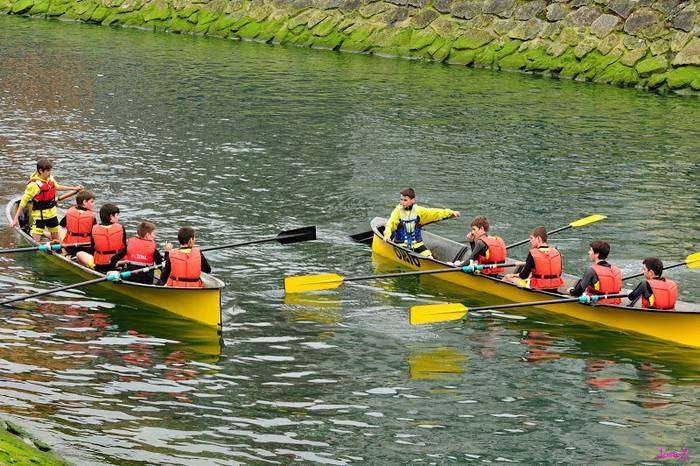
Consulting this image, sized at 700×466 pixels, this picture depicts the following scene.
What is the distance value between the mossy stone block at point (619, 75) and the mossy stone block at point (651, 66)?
0.84 ft

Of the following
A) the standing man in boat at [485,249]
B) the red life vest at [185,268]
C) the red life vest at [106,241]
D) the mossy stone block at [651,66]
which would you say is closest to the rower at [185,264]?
the red life vest at [185,268]

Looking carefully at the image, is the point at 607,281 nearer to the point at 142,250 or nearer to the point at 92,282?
the point at 142,250

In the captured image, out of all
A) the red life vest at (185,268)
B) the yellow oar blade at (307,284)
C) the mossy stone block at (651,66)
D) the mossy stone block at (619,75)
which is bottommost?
the yellow oar blade at (307,284)

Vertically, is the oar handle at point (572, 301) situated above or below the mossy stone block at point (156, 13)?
below

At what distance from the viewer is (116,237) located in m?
20.2

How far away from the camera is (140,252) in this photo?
1952 centimetres

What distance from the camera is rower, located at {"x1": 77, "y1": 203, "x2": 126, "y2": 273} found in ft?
66.0

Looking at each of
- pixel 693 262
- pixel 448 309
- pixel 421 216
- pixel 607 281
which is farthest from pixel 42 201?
pixel 693 262

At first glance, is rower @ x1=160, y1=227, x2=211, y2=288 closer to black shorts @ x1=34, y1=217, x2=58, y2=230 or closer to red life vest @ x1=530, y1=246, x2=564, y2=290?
black shorts @ x1=34, y1=217, x2=58, y2=230

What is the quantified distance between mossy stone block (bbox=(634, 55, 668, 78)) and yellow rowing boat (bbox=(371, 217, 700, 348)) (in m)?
22.6

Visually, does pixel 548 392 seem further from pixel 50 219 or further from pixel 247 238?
pixel 50 219

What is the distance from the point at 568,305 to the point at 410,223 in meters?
4.40

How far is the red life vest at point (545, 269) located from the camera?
65.2 feet

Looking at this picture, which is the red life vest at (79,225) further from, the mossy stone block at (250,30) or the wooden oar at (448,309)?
the mossy stone block at (250,30)
